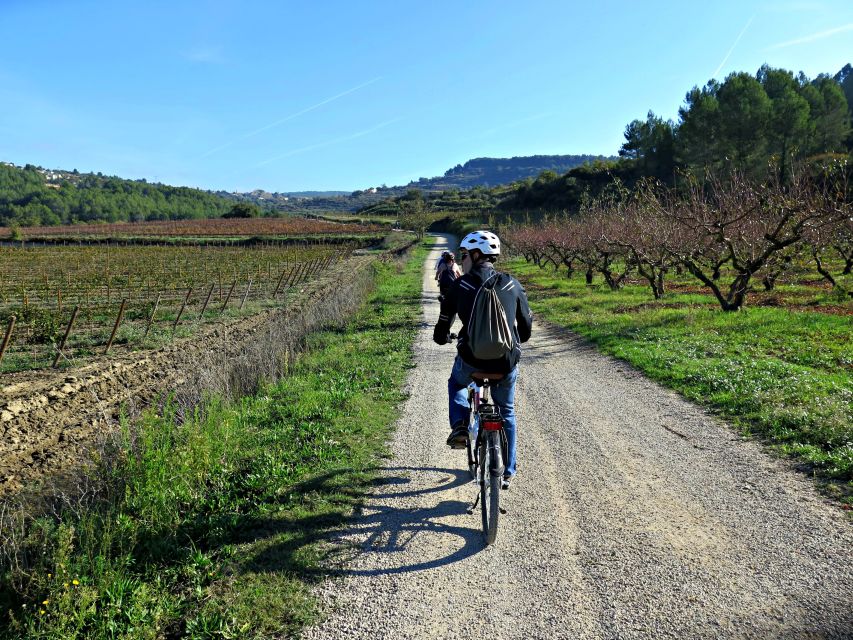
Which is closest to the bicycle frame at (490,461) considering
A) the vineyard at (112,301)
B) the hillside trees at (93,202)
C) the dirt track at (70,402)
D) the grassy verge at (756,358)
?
the grassy verge at (756,358)

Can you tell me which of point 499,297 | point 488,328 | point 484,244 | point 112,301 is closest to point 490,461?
point 488,328

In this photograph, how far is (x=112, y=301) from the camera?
67.4 feet

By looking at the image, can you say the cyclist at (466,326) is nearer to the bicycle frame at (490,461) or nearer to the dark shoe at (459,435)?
the dark shoe at (459,435)

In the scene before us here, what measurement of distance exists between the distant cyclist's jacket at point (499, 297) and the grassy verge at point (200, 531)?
1674 millimetres

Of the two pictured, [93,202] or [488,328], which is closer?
[488,328]

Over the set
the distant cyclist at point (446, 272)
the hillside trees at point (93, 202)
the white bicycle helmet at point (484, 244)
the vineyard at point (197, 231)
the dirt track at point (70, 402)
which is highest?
the hillside trees at point (93, 202)

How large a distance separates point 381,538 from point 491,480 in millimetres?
920

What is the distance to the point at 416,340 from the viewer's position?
40.6ft

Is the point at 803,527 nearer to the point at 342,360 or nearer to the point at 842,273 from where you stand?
the point at 342,360

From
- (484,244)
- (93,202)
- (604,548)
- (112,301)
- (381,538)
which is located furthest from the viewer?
(93,202)

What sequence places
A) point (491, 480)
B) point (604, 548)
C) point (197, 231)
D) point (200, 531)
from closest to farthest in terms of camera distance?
point (604, 548)
point (491, 480)
point (200, 531)
point (197, 231)

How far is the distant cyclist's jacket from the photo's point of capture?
13.3ft

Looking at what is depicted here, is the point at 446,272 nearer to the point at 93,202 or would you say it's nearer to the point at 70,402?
the point at 70,402

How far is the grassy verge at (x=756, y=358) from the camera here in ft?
18.5
